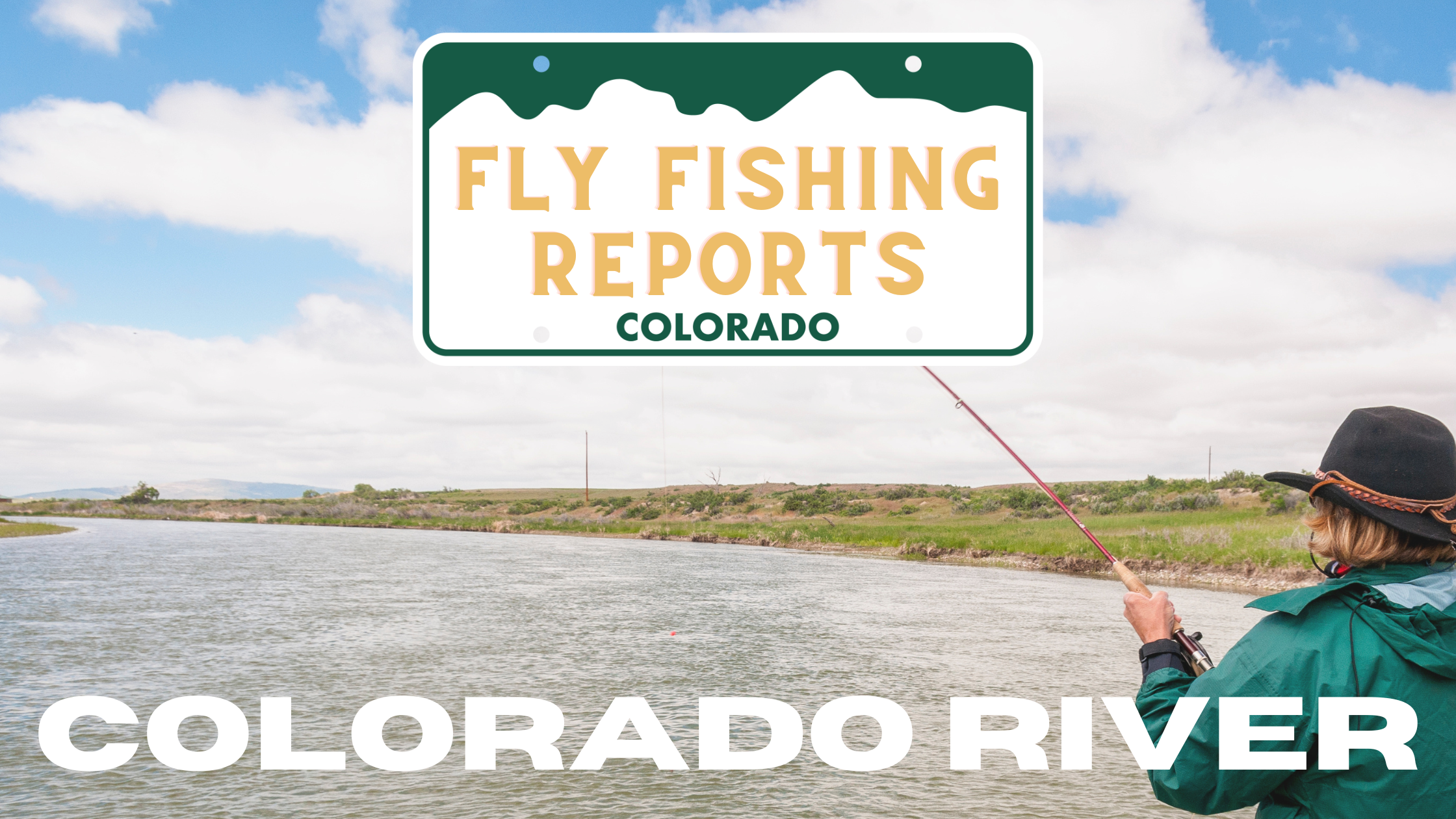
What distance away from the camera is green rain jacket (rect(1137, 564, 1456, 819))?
2070 millimetres

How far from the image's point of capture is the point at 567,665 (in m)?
13.9

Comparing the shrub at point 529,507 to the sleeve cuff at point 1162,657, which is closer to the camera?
the sleeve cuff at point 1162,657

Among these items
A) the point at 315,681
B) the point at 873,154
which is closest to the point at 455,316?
the point at 873,154

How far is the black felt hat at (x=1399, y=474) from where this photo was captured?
7.06 ft

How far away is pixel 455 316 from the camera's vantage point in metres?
3.67

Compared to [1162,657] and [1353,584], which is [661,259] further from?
[1353,584]

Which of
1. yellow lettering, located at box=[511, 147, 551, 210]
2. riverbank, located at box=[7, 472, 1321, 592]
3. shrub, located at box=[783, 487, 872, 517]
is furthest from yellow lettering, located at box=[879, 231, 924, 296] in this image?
shrub, located at box=[783, 487, 872, 517]

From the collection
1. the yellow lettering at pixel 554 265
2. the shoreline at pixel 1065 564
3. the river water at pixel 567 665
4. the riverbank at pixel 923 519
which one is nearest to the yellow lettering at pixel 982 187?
the yellow lettering at pixel 554 265

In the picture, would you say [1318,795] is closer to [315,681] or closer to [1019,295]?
[1019,295]

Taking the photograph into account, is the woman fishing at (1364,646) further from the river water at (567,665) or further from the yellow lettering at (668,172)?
the river water at (567,665)

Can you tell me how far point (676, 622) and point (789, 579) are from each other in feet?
33.2

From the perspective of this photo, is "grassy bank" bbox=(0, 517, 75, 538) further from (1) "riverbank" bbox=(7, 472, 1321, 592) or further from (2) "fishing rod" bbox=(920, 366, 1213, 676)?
(2) "fishing rod" bbox=(920, 366, 1213, 676)

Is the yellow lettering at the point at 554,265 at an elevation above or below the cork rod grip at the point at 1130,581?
above

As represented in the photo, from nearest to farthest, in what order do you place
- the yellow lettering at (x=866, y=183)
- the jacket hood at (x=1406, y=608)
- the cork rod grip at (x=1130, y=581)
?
the jacket hood at (x=1406, y=608) < the cork rod grip at (x=1130, y=581) < the yellow lettering at (x=866, y=183)
